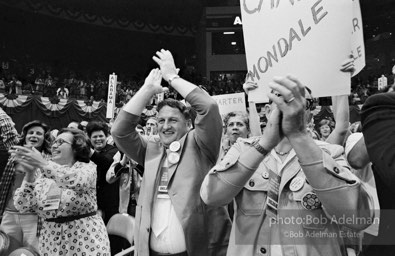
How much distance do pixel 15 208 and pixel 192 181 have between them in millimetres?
2324

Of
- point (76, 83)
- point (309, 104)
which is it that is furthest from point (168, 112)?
point (76, 83)

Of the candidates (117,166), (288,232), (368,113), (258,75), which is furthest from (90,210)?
(368,113)

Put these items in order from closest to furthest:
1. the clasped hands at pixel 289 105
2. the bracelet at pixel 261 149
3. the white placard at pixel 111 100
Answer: the clasped hands at pixel 289 105, the bracelet at pixel 261 149, the white placard at pixel 111 100

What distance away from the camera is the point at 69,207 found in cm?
303

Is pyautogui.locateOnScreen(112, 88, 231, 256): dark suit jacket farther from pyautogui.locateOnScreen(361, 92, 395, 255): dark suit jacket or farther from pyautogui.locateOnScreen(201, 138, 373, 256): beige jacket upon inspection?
pyautogui.locateOnScreen(361, 92, 395, 255): dark suit jacket

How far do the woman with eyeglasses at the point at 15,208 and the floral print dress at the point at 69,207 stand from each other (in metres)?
0.68

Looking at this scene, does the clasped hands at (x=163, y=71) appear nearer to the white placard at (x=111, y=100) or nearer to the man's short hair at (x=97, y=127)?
the man's short hair at (x=97, y=127)

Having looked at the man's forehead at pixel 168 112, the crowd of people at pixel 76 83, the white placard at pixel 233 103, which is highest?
the crowd of people at pixel 76 83

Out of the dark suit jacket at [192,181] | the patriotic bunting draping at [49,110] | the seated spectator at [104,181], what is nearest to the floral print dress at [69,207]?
the dark suit jacket at [192,181]

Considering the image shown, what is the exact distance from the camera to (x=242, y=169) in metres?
1.50

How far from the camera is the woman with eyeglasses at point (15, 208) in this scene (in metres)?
3.80

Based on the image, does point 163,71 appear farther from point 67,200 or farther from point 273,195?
point 67,200

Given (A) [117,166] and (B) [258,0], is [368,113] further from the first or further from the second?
(A) [117,166]

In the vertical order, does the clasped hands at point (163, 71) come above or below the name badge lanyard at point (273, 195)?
above
